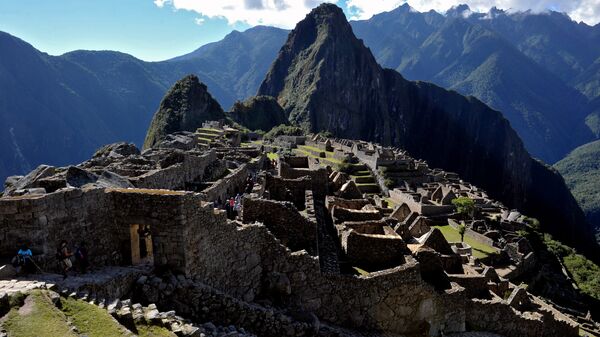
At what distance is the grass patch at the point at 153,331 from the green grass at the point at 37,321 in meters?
1.33

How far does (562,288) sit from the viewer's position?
1793 inches

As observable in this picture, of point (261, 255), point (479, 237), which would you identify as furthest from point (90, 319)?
point (479, 237)

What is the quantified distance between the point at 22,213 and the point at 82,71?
212004 mm

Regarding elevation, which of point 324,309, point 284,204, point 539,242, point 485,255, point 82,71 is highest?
point 82,71

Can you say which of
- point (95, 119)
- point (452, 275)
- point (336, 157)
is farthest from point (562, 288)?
point (95, 119)

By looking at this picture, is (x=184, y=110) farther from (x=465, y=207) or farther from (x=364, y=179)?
(x=465, y=207)

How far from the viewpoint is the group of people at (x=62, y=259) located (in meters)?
8.82

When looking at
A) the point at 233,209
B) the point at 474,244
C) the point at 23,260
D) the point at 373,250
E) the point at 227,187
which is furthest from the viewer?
the point at 474,244

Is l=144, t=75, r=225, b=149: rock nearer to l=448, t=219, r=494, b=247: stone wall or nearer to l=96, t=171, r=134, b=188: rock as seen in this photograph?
l=448, t=219, r=494, b=247: stone wall

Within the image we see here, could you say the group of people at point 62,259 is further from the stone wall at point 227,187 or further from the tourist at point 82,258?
the stone wall at point 227,187

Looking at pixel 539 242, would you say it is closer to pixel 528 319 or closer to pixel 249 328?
pixel 528 319

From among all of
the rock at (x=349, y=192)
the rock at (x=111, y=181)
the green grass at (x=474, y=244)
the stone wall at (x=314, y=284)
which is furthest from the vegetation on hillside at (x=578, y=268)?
the rock at (x=111, y=181)

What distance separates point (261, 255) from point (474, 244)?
116 ft

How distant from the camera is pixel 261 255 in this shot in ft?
42.5
